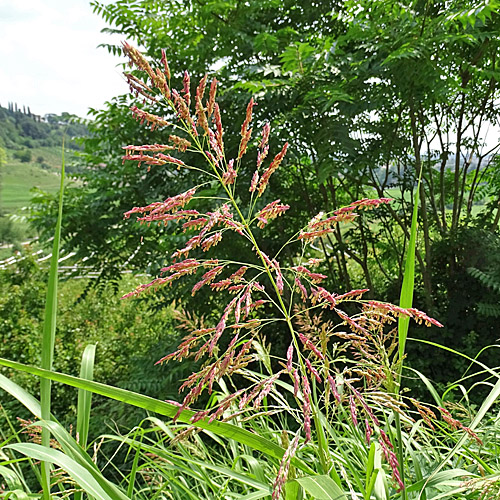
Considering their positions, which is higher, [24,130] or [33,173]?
[24,130]

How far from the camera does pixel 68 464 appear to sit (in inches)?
26.8

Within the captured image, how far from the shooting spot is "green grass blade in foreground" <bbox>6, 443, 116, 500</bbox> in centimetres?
66

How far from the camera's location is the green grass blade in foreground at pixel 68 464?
0.66 meters

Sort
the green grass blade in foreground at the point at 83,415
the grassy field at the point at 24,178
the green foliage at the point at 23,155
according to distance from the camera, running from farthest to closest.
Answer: the green foliage at the point at 23,155 < the grassy field at the point at 24,178 < the green grass blade in foreground at the point at 83,415

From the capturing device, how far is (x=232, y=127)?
4.14 meters

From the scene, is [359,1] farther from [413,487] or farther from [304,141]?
[413,487]

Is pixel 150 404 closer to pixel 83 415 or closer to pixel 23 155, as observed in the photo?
pixel 83 415

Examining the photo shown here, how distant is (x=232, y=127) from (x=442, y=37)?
74.7 inches

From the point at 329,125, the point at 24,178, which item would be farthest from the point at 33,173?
the point at 329,125

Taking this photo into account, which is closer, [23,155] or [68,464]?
[68,464]

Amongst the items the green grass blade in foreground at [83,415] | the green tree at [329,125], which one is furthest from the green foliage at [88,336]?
the green grass blade in foreground at [83,415]

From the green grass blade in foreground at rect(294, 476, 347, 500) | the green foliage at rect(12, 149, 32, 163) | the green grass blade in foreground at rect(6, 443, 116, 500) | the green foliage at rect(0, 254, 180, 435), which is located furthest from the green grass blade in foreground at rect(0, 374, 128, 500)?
the green foliage at rect(12, 149, 32, 163)

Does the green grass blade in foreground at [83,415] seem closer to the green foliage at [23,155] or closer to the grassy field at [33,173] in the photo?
the grassy field at [33,173]

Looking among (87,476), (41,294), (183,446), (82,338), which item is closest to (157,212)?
(87,476)
